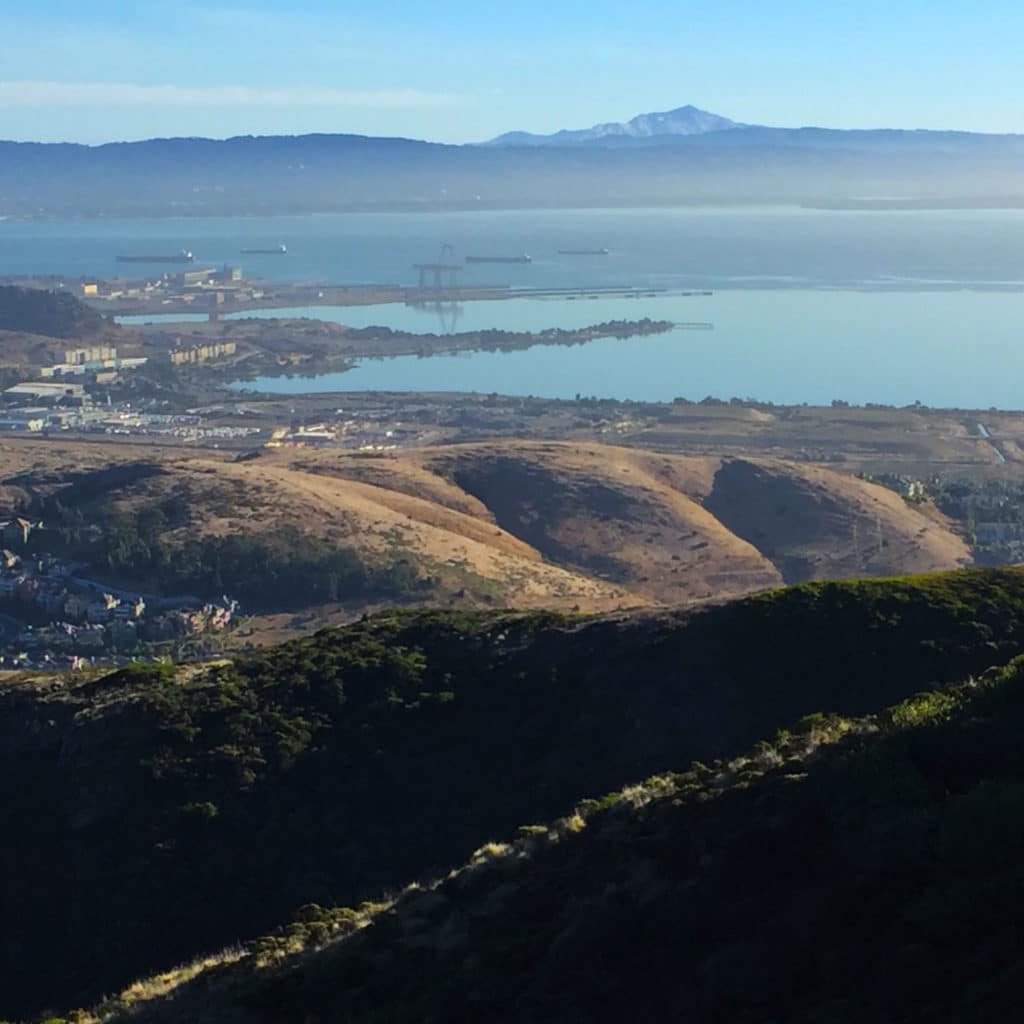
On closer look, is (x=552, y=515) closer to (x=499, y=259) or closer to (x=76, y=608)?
(x=76, y=608)

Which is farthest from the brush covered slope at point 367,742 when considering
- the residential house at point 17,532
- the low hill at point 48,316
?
the low hill at point 48,316

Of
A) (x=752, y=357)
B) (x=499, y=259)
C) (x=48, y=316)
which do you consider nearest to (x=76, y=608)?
(x=752, y=357)

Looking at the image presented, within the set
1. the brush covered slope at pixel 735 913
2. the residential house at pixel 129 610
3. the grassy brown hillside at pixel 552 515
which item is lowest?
the residential house at pixel 129 610

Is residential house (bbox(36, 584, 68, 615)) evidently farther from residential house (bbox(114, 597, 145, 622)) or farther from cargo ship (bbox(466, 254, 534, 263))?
cargo ship (bbox(466, 254, 534, 263))

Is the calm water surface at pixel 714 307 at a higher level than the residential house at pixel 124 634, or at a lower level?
higher

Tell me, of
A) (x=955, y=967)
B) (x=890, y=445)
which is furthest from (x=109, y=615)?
(x=890, y=445)

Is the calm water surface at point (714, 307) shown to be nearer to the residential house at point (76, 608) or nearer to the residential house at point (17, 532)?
the residential house at point (17, 532)

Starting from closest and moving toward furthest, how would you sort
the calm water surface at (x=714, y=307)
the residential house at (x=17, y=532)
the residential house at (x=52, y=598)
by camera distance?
the residential house at (x=52, y=598) → the residential house at (x=17, y=532) → the calm water surface at (x=714, y=307)

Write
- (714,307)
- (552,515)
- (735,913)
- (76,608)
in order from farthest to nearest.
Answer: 1. (714,307)
2. (552,515)
3. (76,608)
4. (735,913)

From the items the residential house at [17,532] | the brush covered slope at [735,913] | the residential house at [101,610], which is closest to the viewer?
the brush covered slope at [735,913]
